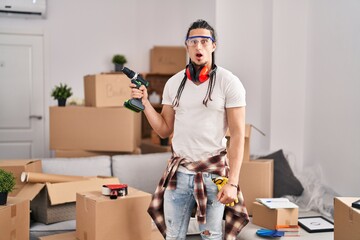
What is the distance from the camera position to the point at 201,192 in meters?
1.72

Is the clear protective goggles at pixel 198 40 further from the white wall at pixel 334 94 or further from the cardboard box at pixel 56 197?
the white wall at pixel 334 94

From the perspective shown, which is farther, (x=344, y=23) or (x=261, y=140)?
(x=261, y=140)

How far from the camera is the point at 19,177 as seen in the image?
272 centimetres

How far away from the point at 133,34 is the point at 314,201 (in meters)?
2.83

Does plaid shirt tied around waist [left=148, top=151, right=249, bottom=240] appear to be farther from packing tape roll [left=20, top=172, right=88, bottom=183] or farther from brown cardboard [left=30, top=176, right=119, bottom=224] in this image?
packing tape roll [left=20, top=172, right=88, bottom=183]

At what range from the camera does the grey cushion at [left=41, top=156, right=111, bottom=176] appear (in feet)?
10.0

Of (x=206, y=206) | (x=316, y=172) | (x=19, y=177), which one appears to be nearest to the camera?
(x=206, y=206)

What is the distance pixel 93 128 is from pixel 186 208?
1.67 metres

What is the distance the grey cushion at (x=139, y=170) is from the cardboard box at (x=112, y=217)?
2.69ft

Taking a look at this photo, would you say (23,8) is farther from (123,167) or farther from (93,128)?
(123,167)

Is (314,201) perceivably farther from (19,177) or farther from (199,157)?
(19,177)

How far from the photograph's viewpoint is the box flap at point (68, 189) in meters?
2.60

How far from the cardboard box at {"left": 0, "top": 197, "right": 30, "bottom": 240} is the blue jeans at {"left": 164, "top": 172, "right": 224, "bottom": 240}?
0.81 meters

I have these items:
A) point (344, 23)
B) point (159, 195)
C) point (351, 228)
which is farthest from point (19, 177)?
point (344, 23)
